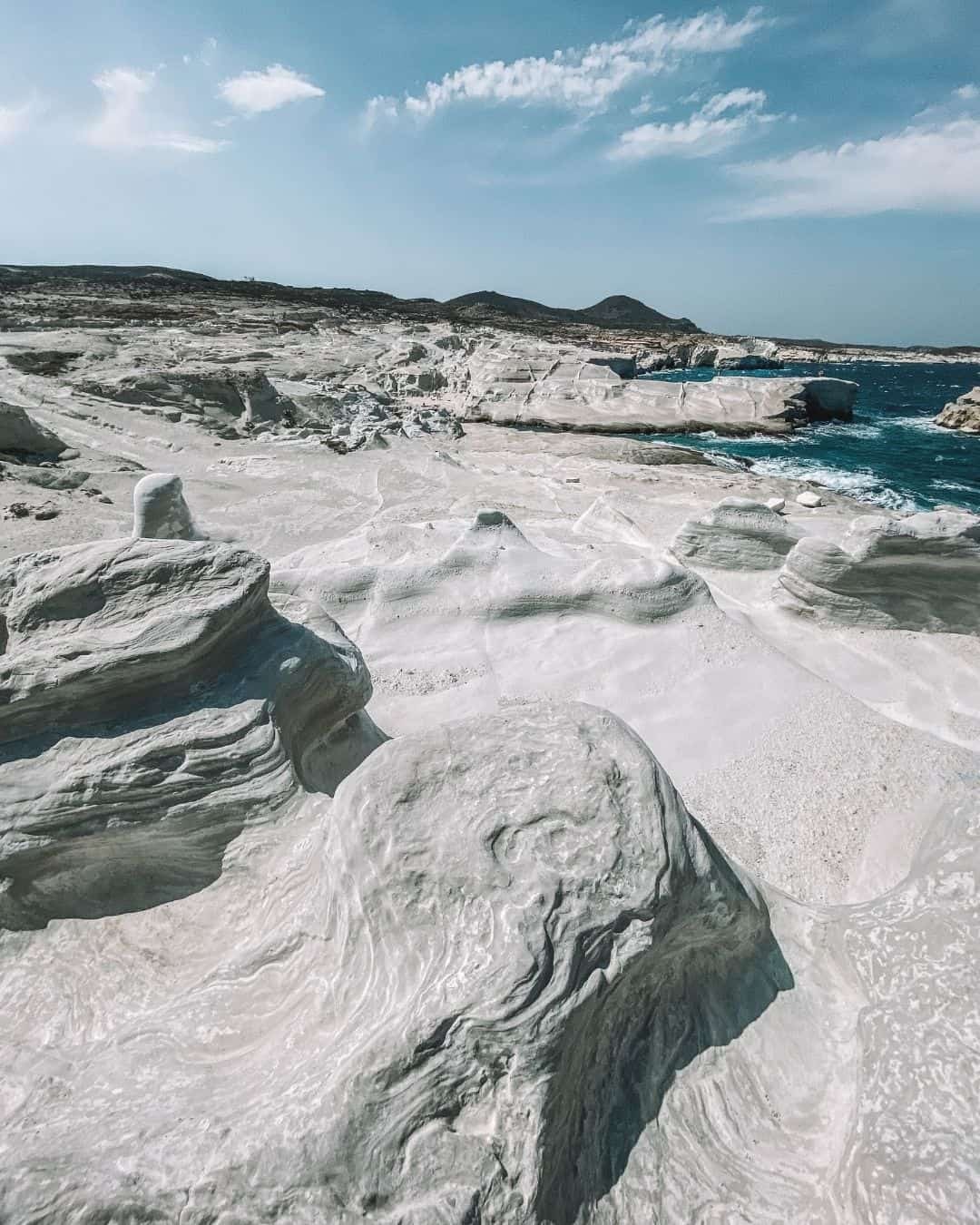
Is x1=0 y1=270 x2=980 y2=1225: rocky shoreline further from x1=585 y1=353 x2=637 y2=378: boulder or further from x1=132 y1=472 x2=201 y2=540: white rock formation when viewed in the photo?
x1=585 y1=353 x2=637 y2=378: boulder

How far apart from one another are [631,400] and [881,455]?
39.4 feet

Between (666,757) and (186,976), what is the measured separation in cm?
428

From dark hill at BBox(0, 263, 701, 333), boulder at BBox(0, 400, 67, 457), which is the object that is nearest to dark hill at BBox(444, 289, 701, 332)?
dark hill at BBox(0, 263, 701, 333)

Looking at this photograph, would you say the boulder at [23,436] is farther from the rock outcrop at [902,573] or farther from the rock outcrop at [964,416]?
the rock outcrop at [964,416]

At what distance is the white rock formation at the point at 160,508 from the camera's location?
27.6 feet

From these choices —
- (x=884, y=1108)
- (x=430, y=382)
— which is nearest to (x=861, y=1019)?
(x=884, y=1108)

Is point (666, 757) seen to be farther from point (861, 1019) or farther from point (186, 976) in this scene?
point (186, 976)

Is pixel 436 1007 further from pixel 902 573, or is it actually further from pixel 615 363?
pixel 615 363

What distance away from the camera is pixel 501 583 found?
27.4ft

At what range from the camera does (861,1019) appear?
3.14 m

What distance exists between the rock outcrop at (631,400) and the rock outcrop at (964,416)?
572 centimetres

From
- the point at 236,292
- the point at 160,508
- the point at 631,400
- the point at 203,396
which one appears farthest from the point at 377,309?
the point at 160,508

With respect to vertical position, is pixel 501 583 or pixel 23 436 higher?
pixel 23 436

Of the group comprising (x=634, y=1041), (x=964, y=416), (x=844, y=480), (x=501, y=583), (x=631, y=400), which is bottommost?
(x=844, y=480)
